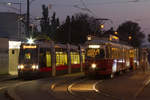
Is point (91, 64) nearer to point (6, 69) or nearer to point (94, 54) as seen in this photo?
point (94, 54)

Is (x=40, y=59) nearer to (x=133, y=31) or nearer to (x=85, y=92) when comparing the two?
(x=85, y=92)

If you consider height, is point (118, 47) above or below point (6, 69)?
above

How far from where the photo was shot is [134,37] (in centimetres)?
9169

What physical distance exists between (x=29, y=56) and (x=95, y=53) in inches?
213

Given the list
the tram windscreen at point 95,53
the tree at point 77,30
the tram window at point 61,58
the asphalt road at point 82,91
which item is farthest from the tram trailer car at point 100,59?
the tree at point 77,30

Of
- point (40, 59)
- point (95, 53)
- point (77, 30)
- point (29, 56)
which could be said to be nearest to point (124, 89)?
point (95, 53)

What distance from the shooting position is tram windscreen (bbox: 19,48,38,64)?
26469 mm

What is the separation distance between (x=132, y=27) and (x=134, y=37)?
3.32 metres

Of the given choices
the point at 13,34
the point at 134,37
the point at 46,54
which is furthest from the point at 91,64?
the point at 134,37

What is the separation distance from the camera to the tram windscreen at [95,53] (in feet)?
83.7

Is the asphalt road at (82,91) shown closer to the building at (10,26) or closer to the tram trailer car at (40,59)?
the tram trailer car at (40,59)

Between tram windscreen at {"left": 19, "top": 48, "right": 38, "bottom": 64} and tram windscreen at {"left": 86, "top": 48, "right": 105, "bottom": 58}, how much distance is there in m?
4.22

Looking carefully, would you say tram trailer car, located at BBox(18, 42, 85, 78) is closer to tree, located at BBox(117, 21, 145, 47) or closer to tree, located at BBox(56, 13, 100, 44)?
tree, located at BBox(56, 13, 100, 44)

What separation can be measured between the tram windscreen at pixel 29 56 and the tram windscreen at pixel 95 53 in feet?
13.9
